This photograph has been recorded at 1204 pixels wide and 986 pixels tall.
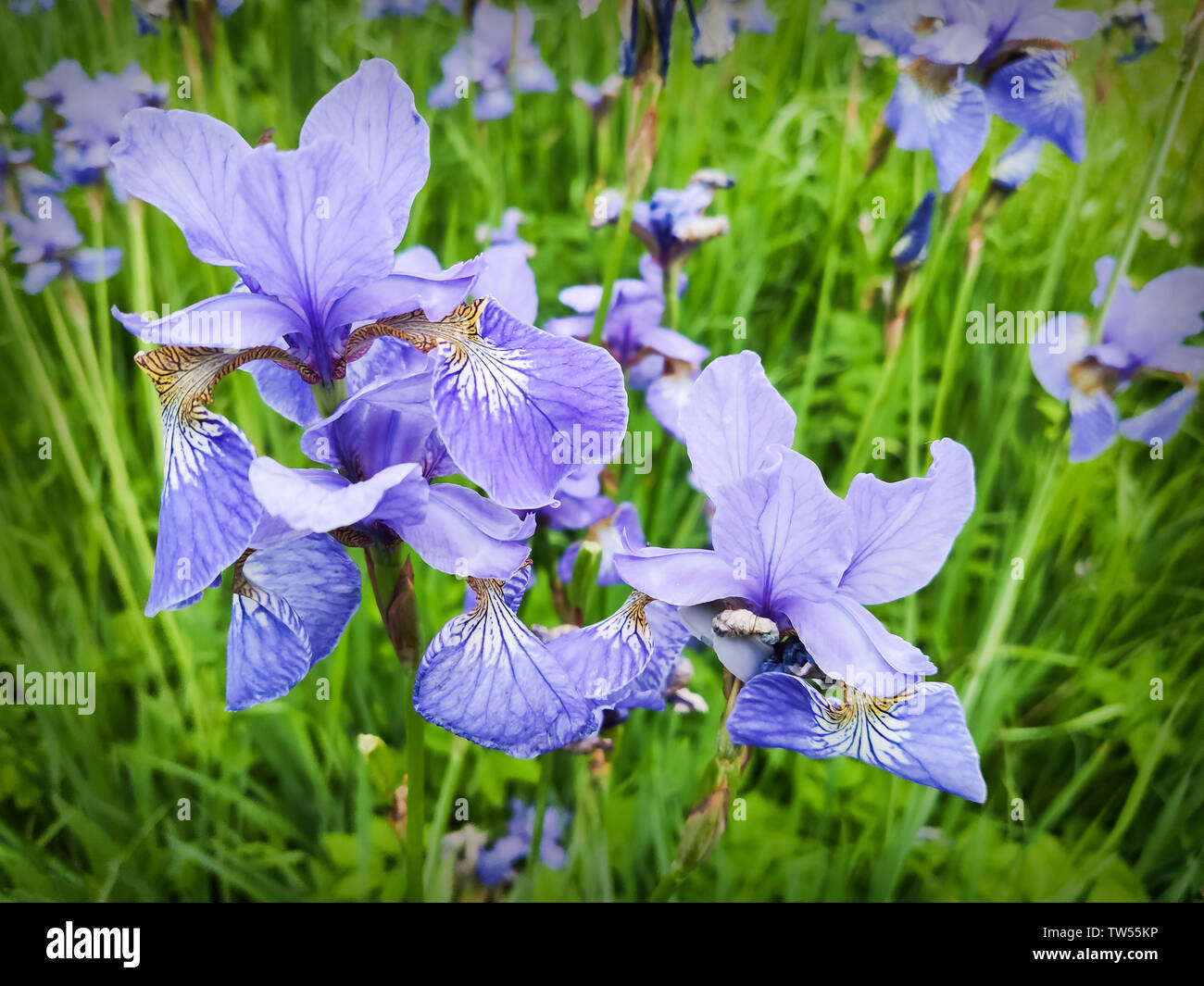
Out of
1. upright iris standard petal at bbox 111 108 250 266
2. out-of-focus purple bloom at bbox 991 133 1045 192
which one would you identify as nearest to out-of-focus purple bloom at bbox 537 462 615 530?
upright iris standard petal at bbox 111 108 250 266

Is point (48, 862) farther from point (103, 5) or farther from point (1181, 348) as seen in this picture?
point (1181, 348)

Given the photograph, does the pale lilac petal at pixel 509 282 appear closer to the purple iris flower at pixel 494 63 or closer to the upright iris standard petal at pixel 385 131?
the upright iris standard petal at pixel 385 131

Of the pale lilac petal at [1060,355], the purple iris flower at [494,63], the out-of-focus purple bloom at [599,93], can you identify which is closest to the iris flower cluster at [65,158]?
the purple iris flower at [494,63]

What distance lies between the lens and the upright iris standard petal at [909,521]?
90 cm

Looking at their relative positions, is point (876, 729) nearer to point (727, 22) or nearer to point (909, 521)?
point (909, 521)

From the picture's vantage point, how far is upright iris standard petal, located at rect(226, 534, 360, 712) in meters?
0.94

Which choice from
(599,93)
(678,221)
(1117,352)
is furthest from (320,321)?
(1117,352)

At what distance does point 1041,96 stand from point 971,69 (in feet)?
0.44

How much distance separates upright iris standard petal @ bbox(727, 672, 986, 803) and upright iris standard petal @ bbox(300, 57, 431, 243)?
600 millimetres

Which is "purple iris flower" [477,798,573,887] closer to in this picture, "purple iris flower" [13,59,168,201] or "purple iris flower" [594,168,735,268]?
"purple iris flower" [594,168,735,268]

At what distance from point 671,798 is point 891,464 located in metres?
0.72

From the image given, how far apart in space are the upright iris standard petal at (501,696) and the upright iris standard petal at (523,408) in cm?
19

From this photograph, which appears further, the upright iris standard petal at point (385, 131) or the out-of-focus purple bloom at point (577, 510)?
the out-of-focus purple bloom at point (577, 510)
